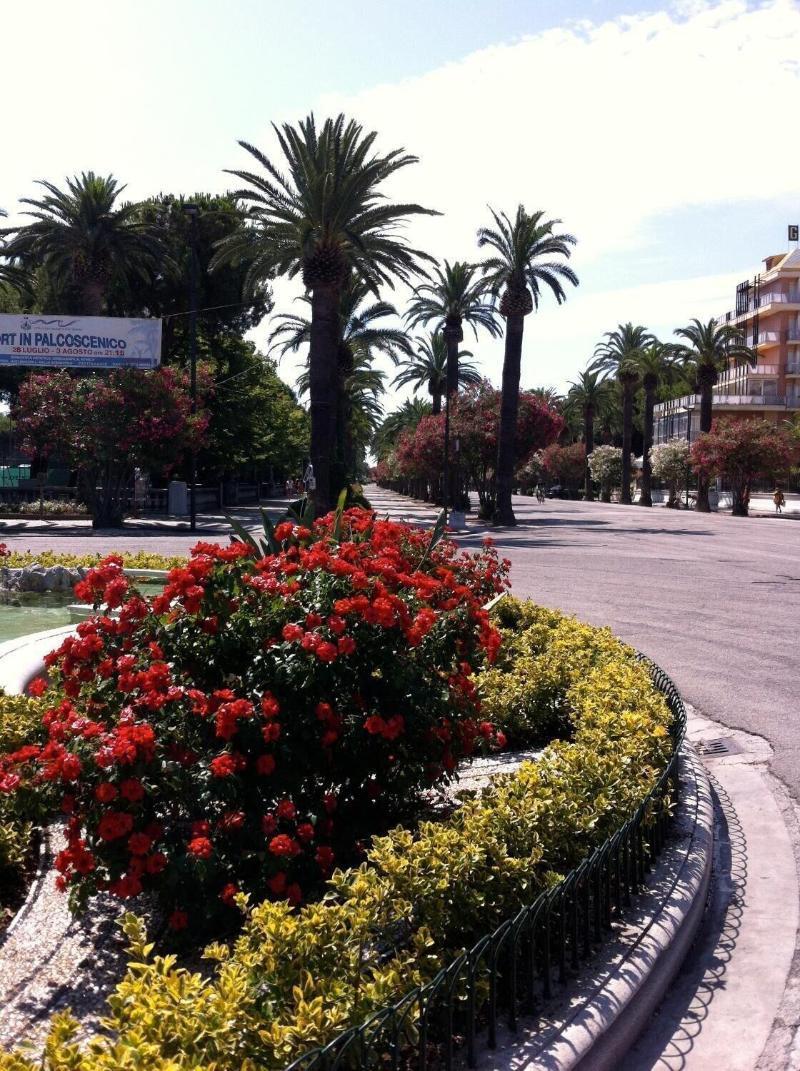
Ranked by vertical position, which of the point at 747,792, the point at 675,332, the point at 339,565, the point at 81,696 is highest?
the point at 675,332

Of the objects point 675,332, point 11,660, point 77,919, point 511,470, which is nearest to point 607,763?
point 77,919

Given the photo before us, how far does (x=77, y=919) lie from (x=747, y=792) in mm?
4272

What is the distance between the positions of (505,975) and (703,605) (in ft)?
38.3

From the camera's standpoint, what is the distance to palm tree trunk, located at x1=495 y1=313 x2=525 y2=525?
38.9 meters

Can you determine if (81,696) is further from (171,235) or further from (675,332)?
(675,332)

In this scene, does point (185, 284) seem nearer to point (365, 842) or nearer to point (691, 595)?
point (691, 595)

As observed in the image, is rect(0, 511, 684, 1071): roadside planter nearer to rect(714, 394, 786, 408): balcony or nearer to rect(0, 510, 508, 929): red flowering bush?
rect(0, 510, 508, 929): red flowering bush

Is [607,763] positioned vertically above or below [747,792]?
above

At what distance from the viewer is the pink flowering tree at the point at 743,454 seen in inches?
2132

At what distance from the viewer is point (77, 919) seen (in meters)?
4.04

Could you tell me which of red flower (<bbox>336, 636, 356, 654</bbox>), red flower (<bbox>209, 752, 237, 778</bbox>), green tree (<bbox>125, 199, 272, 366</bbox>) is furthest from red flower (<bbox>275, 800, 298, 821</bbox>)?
green tree (<bbox>125, 199, 272, 366</bbox>)

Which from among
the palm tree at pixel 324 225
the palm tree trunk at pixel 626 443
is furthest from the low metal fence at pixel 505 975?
the palm tree trunk at pixel 626 443

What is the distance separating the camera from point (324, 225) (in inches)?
1106

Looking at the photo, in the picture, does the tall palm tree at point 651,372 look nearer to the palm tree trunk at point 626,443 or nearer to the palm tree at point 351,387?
the palm tree trunk at point 626,443
